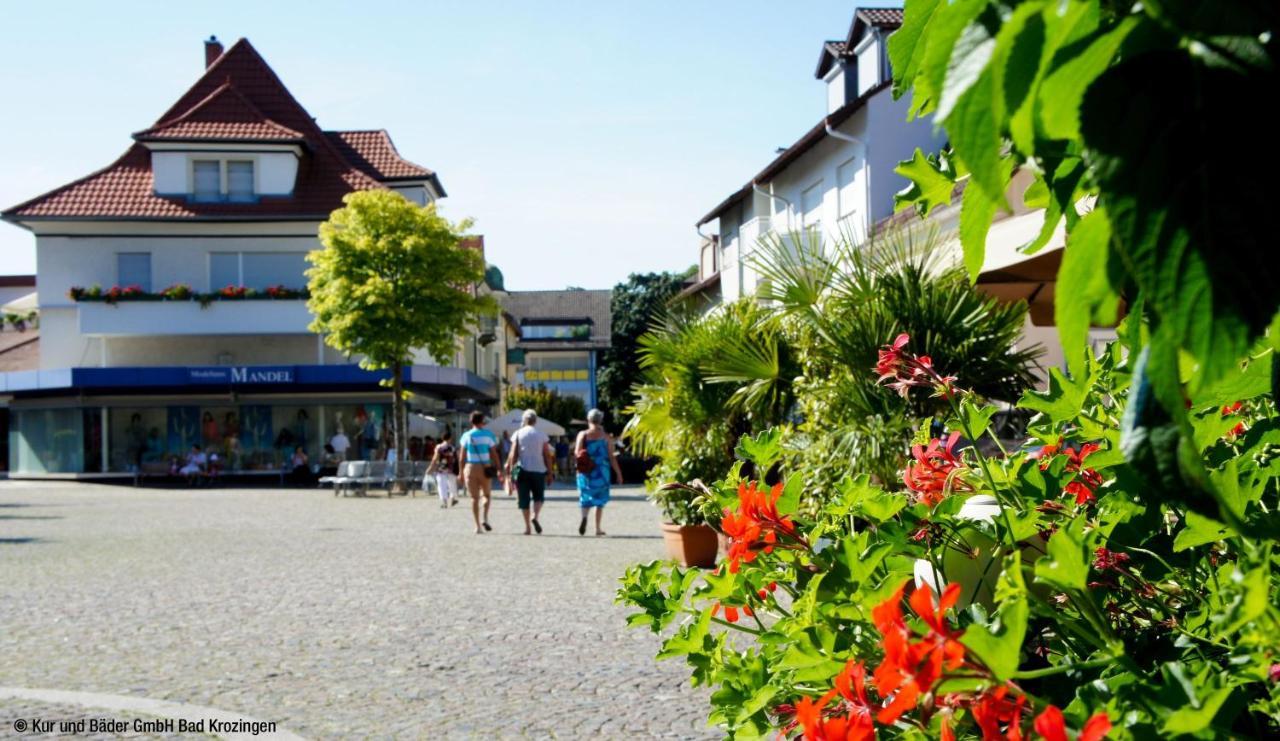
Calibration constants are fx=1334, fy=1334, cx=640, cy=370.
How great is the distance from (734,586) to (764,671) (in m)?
0.14

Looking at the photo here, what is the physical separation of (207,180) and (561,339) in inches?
2413

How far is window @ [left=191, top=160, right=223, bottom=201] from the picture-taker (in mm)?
42531

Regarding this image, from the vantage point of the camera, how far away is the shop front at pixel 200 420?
42219 mm

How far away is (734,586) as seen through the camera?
2.06 metres

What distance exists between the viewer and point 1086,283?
0.82 m

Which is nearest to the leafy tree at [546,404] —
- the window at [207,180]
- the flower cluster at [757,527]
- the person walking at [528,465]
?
the window at [207,180]

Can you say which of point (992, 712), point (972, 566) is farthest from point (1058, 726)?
point (972, 566)

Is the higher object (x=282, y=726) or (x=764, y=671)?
(x=764, y=671)

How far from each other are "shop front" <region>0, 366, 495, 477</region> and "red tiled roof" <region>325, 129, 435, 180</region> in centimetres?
715

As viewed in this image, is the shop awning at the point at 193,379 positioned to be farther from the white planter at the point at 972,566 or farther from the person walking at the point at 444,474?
the white planter at the point at 972,566

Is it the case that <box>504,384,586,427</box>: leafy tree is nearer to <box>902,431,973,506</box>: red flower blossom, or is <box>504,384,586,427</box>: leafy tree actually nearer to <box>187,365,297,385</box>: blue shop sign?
<box>187,365,297,385</box>: blue shop sign

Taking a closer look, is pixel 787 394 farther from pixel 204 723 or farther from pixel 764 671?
pixel 764 671

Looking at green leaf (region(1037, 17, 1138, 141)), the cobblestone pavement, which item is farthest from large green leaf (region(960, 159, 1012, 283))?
the cobblestone pavement

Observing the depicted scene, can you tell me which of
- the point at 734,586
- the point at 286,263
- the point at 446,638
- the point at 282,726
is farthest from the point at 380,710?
the point at 286,263
